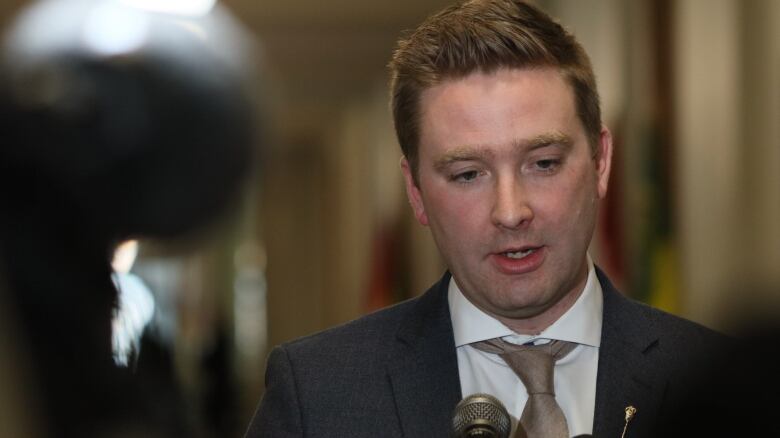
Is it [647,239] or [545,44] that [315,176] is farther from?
[545,44]

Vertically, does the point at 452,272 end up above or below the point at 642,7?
below

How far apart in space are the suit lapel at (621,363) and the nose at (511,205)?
1.11ft

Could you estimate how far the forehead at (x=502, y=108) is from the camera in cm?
219

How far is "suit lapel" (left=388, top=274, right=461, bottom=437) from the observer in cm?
229

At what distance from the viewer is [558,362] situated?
228 centimetres

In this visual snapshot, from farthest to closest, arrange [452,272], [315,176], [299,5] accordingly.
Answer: [315,176] < [299,5] < [452,272]

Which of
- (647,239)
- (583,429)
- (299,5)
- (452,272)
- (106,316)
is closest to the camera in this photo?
(106,316)

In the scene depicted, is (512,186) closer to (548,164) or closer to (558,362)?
(548,164)

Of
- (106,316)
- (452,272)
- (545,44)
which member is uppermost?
(545,44)

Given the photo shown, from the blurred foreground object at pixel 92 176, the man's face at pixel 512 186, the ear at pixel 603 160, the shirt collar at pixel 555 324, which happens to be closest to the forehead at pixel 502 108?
the man's face at pixel 512 186

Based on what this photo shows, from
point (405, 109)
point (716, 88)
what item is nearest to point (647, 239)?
point (716, 88)

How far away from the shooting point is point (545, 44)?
7.55ft

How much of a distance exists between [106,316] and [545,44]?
1651 millimetres

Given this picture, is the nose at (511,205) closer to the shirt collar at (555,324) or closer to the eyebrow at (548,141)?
the eyebrow at (548,141)
